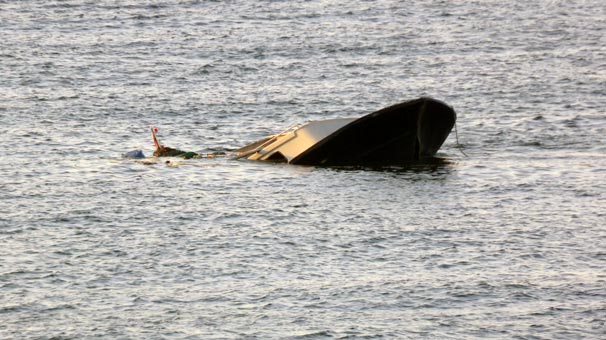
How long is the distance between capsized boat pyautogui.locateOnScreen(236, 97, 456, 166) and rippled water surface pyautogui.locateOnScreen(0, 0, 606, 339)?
70 cm

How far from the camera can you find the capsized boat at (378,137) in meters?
40.2

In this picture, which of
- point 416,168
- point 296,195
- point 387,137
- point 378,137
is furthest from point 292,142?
point 296,195

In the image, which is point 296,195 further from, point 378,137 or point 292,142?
point 292,142

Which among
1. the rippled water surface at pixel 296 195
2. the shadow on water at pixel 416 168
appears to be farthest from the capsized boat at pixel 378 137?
the rippled water surface at pixel 296 195

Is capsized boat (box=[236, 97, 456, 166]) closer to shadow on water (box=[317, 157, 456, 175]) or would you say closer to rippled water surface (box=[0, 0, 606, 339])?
shadow on water (box=[317, 157, 456, 175])

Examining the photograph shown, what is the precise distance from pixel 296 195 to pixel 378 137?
180 inches

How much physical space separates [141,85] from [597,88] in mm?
20270

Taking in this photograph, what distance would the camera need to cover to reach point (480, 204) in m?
36.2

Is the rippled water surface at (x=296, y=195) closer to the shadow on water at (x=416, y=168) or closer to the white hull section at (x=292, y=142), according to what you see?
the shadow on water at (x=416, y=168)

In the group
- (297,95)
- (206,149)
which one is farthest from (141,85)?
(206,149)

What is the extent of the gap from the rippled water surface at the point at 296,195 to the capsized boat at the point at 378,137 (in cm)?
70

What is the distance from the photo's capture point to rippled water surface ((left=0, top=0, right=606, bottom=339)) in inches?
1063

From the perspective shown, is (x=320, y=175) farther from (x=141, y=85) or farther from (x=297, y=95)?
(x=141, y=85)

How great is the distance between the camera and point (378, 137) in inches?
1603
